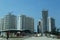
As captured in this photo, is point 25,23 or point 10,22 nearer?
point 10,22

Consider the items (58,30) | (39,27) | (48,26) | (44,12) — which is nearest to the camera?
(39,27)

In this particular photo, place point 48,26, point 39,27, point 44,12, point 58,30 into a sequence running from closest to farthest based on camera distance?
point 39,27, point 58,30, point 44,12, point 48,26

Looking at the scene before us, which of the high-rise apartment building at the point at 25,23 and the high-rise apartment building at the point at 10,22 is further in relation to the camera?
the high-rise apartment building at the point at 25,23

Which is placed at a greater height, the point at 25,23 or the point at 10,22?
the point at 10,22

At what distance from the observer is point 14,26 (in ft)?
205

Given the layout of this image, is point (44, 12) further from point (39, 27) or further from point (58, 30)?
point (39, 27)

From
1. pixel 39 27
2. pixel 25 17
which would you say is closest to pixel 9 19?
pixel 25 17

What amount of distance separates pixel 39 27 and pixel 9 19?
24592 millimetres

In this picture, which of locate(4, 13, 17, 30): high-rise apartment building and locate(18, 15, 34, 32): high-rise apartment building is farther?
locate(18, 15, 34, 32): high-rise apartment building

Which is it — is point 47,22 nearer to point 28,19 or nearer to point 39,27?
point 28,19

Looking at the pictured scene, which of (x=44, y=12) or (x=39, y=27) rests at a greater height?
(x=44, y=12)

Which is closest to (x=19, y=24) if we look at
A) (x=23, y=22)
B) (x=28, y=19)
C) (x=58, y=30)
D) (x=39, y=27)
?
(x=23, y=22)

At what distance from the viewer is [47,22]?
63844 mm

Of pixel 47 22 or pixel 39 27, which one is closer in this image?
pixel 39 27
